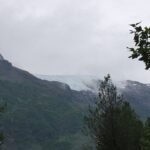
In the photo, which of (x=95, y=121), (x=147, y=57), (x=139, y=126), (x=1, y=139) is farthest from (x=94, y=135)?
(x=147, y=57)

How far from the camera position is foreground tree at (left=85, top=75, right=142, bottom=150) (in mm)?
45656

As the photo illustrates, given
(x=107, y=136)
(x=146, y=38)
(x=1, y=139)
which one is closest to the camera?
(x=146, y=38)

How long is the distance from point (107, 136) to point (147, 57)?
102 feet

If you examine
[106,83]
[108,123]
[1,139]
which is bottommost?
[1,139]

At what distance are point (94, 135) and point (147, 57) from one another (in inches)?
1321

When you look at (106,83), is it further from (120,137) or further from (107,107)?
(120,137)

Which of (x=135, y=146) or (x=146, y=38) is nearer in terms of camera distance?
(x=146, y=38)

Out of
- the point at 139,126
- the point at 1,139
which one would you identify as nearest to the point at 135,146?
the point at 139,126

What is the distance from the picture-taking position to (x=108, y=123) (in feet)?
151

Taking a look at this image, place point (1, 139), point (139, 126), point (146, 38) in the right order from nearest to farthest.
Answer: point (146, 38) → point (1, 139) → point (139, 126)

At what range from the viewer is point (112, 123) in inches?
1817

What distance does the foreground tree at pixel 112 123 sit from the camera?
45.7m

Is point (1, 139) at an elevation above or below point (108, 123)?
below

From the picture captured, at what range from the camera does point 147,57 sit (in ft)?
50.1
